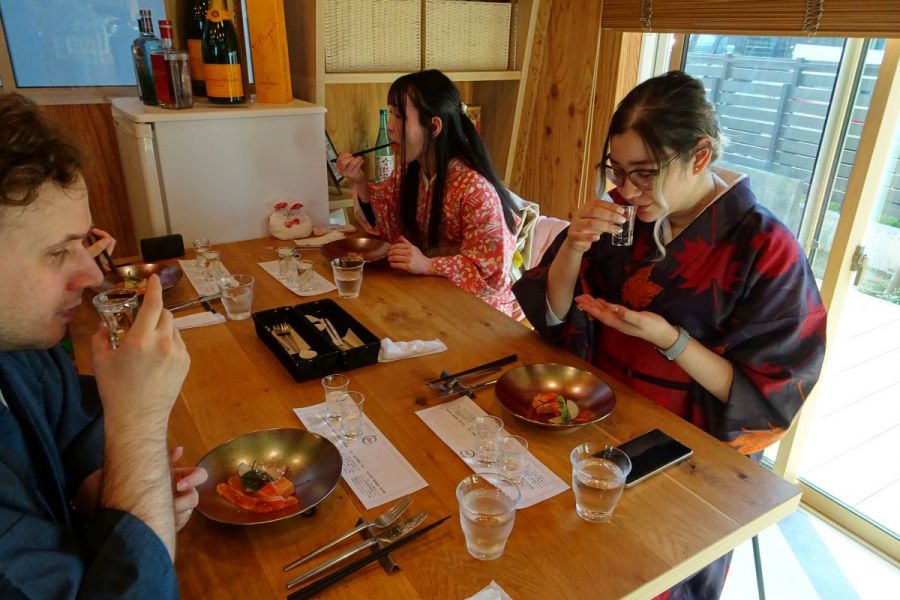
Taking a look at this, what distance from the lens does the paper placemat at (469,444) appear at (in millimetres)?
1007

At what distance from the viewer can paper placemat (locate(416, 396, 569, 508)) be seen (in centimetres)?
101

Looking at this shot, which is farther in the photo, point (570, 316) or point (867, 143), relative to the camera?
point (867, 143)

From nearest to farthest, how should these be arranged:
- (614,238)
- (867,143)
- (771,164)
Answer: (614,238) < (867,143) < (771,164)

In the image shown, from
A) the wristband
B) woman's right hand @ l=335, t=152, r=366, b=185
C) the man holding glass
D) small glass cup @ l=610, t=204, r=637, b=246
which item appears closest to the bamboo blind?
small glass cup @ l=610, t=204, r=637, b=246

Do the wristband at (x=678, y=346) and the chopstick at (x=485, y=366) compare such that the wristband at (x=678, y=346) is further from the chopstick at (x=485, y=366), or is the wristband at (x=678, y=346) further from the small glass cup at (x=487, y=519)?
the small glass cup at (x=487, y=519)

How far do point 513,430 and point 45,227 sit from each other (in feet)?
2.68

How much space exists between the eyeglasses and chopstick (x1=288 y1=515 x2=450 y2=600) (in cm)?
85

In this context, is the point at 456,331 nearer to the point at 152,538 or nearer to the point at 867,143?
the point at 152,538

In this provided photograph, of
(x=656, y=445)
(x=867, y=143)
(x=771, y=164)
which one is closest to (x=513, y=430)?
(x=656, y=445)

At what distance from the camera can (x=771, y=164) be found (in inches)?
86.1

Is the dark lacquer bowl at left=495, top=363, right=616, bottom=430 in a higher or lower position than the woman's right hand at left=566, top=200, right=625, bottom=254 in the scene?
lower

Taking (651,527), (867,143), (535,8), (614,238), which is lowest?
(651,527)

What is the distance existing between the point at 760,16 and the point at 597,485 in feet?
5.32

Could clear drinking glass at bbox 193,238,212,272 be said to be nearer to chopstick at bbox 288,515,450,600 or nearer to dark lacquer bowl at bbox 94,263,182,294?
dark lacquer bowl at bbox 94,263,182,294
